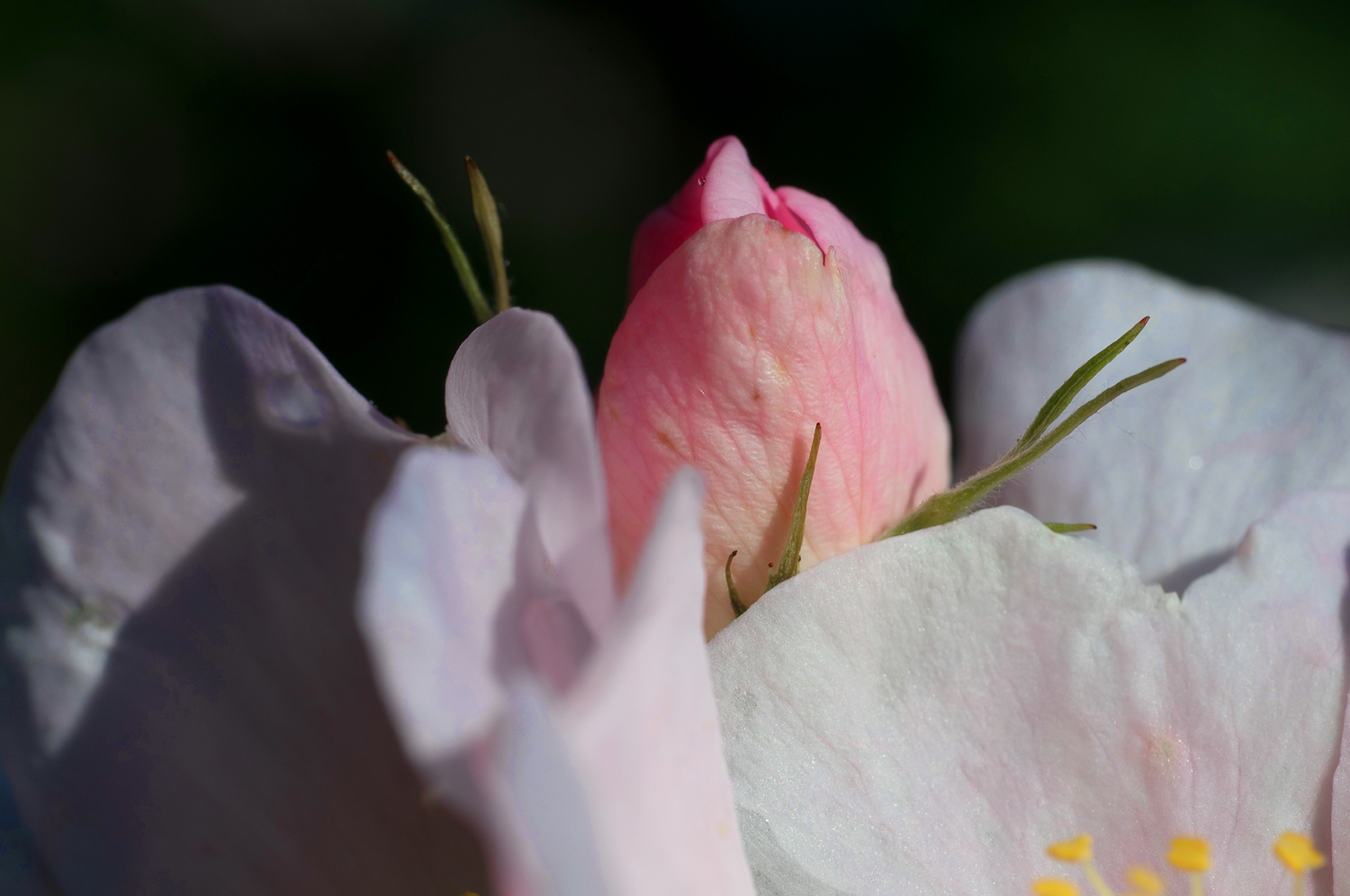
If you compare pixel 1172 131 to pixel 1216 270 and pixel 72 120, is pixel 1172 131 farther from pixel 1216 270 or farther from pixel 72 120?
pixel 72 120

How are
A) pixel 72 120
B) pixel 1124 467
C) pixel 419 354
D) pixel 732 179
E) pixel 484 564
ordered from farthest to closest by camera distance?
pixel 72 120, pixel 419 354, pixel 1124 467, pixel 732 179, pixel 484 564

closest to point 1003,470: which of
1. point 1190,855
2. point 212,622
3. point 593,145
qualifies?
point 1190,855

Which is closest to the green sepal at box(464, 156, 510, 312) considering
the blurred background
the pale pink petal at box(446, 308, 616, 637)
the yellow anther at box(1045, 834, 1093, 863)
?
the pale pink petal at box(446, 308, 616, 637)

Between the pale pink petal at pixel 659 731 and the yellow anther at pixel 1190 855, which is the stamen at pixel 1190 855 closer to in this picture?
the yellow anther at pixel 1190 855

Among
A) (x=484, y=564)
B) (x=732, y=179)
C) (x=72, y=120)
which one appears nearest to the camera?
(x=484, y=564)

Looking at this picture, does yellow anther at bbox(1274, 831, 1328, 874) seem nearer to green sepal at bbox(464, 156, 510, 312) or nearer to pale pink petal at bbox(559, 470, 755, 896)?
pale pink petal at bbox(559, 470, 755, 896)

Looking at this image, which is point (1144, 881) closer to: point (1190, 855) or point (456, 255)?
point (1190, 855)

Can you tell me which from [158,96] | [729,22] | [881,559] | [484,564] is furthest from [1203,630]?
[158,96]

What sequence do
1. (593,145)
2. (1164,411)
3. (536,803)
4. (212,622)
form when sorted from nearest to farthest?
(536,803), (212,622), (1164,411), (593,145)
